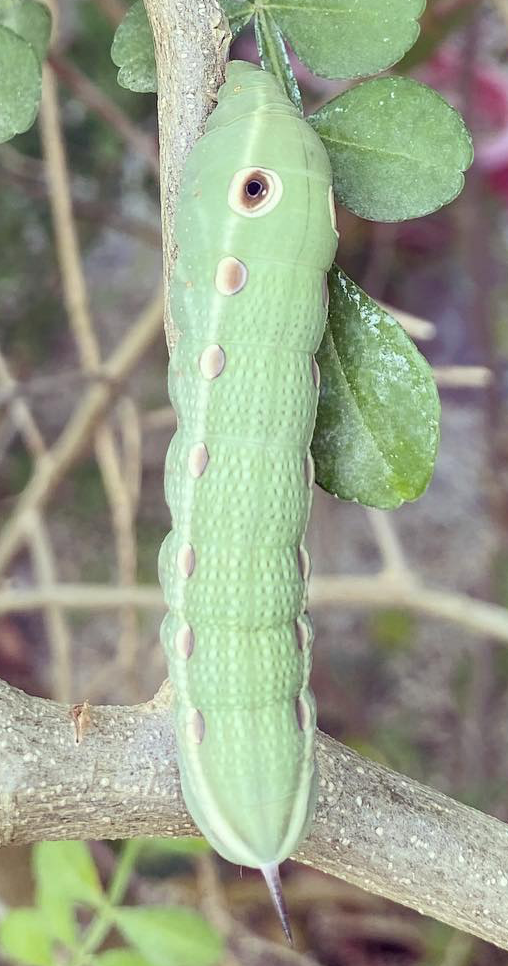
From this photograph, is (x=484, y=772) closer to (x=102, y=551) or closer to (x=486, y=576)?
(x=486, y=576)

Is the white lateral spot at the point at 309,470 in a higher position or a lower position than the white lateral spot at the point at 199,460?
lower

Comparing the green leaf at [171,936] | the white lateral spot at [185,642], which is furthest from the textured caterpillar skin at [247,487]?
the green leaf at [171,936]

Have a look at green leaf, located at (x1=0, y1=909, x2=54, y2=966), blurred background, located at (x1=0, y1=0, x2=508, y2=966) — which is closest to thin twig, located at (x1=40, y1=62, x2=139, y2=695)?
blurred background, located at (x1=0, y1=0, x2=508, y2=966)

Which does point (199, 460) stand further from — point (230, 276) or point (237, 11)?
point (237, 11)

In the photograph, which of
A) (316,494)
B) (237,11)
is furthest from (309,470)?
(316,494)

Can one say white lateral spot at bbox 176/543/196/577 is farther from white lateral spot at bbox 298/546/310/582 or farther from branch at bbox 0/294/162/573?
branch at bbox 0/294/162/573

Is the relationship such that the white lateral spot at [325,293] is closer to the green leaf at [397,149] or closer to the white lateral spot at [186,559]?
the green leaf at [397,149]

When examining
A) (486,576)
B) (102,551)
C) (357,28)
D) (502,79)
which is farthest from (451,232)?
(357,28)
